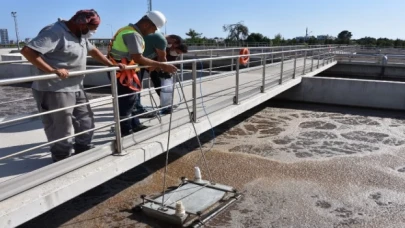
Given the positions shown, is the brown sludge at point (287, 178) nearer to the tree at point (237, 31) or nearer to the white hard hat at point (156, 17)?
the white hard hat at point (156, 17)

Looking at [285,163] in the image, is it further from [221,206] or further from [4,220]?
[4,220]

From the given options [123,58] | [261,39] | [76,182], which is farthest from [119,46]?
[261,39]

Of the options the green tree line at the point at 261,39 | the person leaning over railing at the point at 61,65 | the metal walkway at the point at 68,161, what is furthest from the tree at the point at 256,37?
the person leaning over railing at the point at 61,65

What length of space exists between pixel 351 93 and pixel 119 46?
312 inches

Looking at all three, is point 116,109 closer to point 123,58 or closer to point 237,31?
point 123,58

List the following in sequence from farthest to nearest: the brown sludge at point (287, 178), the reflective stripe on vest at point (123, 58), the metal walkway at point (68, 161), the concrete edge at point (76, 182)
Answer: the reflective stripe on vest at point (123, 58)
the brown sludge at point (287, 178)
the metal walkway at point (68, 161)
the concrete edge at point (76, 182)

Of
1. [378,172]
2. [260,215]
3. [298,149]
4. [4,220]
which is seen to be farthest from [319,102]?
[4,220]

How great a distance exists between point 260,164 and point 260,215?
5.25 feet

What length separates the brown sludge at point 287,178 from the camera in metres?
3.86

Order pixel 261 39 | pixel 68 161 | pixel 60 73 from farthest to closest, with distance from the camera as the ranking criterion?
1. pixel 261 39
2. pixel 68 161
3. pixel 60 73

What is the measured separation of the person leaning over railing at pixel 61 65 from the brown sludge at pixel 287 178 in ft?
3.58

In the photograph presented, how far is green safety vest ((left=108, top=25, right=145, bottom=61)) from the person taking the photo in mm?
3925

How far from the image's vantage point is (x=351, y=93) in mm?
9992

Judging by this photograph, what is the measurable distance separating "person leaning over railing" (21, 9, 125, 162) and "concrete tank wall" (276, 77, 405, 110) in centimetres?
832
